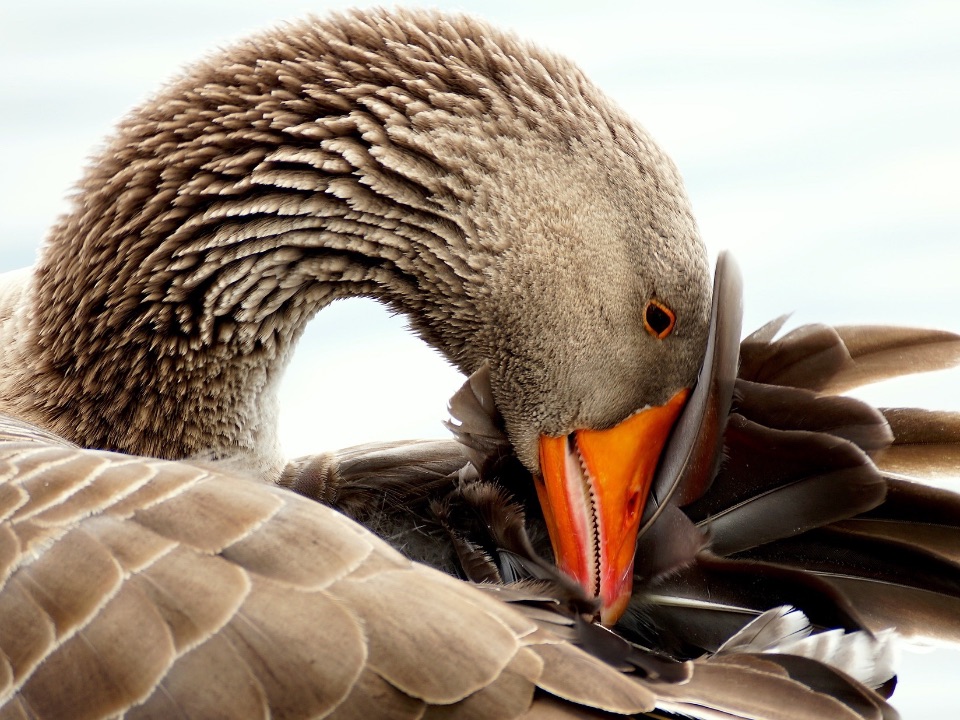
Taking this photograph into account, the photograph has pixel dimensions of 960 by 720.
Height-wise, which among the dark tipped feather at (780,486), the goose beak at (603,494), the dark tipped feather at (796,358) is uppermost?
the dark tipped feather at (796,358)

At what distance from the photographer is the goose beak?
2.65 m

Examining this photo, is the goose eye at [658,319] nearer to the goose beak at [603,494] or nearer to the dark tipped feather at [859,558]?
the goose beak at [603,494]

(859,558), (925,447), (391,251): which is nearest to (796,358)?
(925,447)

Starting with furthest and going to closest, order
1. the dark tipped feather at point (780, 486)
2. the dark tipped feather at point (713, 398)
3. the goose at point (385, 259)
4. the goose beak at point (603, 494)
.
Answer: the goose at point (385, 259) < the goose beak at point (603, 494) < the dark tipped feather at point (713, 398) < the dark tipped feather at point (780, 486)

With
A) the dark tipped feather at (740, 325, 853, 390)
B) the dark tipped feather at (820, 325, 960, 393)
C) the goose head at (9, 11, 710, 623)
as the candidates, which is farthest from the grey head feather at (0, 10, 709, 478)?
the dark tipped feather at (820, 325, 960, 393)

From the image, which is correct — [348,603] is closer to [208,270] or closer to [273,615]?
[273,615]

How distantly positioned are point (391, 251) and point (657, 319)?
70 centimetres

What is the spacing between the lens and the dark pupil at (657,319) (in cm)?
288

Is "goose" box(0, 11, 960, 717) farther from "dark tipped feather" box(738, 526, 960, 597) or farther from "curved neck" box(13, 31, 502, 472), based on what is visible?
"dark tipped feather" box(738, 526, 960, 597)

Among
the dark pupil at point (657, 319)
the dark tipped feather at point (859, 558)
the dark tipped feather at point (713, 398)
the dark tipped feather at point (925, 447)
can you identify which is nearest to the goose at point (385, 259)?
the dark pupil at point (657, 319)

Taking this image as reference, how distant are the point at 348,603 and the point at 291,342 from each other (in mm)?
1504

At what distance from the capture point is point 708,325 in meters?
2.88

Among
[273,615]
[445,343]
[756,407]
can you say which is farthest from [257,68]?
[273,615]

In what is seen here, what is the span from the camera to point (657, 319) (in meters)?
2.89
